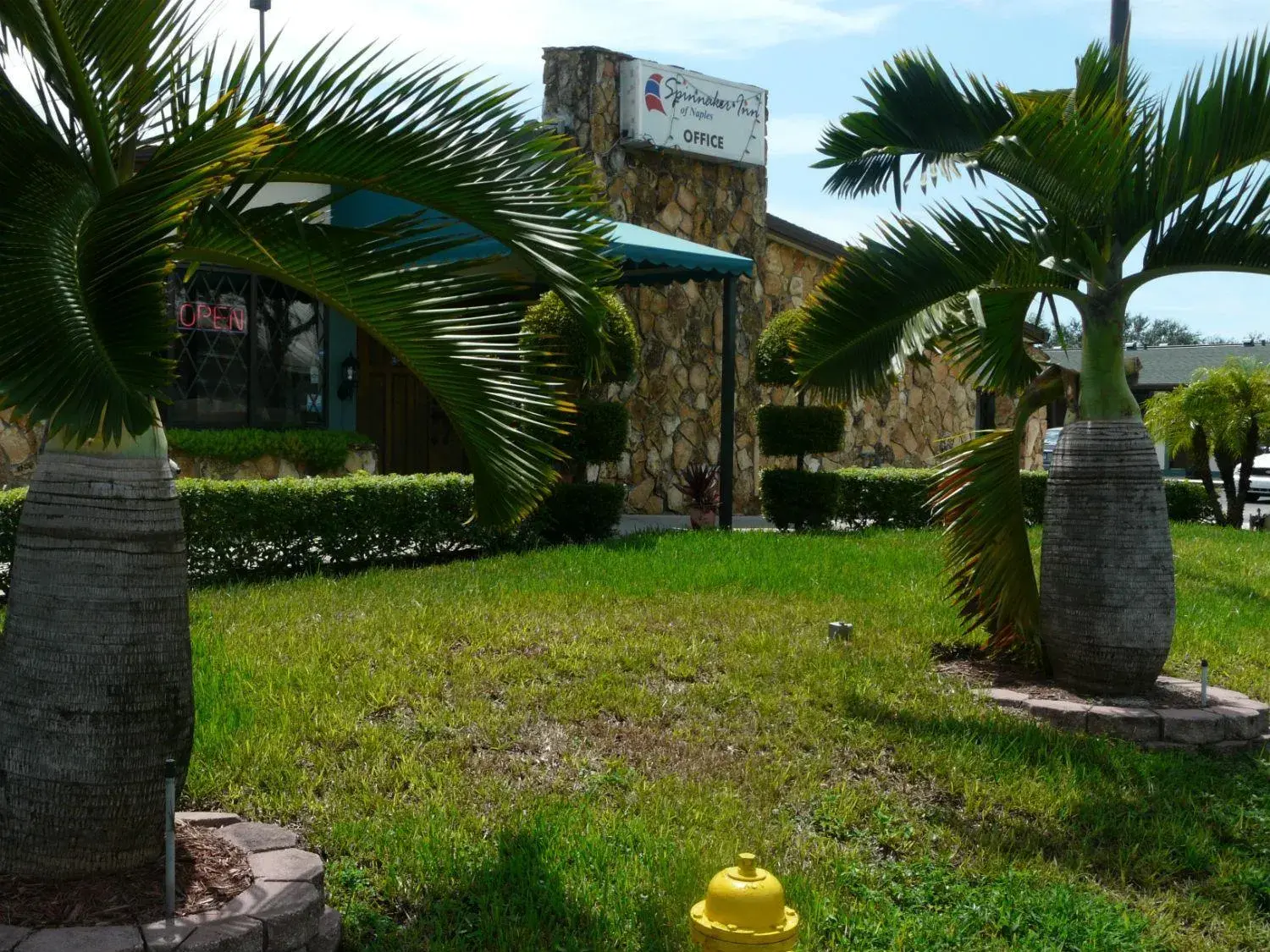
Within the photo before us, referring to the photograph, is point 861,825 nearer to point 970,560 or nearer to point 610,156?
point 970,560

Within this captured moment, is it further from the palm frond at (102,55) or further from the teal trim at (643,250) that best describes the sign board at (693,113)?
the palm frond at (102,55)

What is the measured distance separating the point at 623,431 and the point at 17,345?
958 centimetres

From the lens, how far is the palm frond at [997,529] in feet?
21.4

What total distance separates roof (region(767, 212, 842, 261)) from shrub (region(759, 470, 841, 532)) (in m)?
5.00

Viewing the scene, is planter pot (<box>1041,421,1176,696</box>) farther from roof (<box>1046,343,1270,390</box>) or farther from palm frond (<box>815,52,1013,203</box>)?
roof (<box>1046,343,1270,390</box>)

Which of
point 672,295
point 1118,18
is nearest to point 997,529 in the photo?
point 1118,18

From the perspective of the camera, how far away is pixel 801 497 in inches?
535

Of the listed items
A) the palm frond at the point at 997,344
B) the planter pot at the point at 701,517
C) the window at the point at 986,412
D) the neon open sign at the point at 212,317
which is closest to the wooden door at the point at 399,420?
the neon open sign at the point at 212,317

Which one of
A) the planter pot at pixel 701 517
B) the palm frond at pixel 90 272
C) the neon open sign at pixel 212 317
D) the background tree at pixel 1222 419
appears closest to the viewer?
the palm frond at pixel 90 272

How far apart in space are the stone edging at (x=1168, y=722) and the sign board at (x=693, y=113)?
1063 cm

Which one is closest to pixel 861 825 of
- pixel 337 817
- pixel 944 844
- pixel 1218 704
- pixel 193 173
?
pixel 944 844

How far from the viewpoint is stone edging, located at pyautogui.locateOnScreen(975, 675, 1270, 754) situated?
5.82 metres

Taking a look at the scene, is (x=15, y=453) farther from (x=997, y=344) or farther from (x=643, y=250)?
(x=997, y=344)

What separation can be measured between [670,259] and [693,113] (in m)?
4.12
